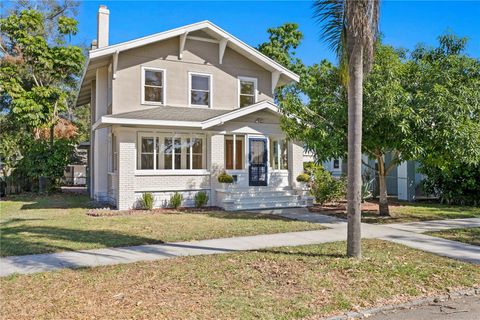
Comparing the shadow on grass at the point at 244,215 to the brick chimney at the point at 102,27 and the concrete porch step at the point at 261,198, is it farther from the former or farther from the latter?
the brick chimney at the point at 102,27

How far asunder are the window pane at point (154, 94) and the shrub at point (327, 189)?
320 inches

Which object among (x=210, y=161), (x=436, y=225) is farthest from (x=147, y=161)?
(x=436, y=225)

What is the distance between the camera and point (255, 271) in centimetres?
661

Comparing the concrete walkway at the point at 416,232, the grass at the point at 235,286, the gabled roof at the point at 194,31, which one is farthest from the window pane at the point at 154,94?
the grass at the point at 235,286

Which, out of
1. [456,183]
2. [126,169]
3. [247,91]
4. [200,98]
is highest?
[247,91]

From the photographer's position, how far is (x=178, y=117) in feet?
51.1

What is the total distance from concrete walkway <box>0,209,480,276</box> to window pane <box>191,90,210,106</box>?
930 centimetres

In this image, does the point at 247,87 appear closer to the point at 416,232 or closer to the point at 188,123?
the point at 188,123

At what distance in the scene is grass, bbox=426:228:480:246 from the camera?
9.56 m

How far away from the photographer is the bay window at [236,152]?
56.9ft

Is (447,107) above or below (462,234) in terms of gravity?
above

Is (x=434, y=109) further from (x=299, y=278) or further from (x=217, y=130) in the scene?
(x=217, y=130)

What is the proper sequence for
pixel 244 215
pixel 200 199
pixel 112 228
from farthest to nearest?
pixel 200 199 < pixel 244 215 < pixel 112 228

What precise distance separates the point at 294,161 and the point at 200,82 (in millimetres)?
5720
